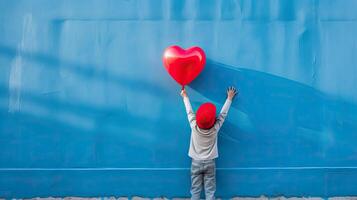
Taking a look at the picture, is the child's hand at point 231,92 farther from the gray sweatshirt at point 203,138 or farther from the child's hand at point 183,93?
the child's hand at point 183,93

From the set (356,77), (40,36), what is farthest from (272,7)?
(40,36)

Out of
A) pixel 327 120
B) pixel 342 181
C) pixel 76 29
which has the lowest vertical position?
pixel 342 181

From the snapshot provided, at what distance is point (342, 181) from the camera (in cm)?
464

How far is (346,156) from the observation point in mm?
4652

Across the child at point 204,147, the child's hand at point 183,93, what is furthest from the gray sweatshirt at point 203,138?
the child's hand at point 183,93

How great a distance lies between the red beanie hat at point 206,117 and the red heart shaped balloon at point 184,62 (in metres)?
0.43

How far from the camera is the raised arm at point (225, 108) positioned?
4.32m

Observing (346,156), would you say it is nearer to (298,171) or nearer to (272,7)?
(298,171)

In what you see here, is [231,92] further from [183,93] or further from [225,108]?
[183,93]

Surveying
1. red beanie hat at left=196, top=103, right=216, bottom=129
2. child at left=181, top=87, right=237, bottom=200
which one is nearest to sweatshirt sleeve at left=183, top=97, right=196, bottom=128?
child at left=181, top=87, right=237, bottom=200

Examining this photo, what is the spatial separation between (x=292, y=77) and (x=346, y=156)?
1169 mm

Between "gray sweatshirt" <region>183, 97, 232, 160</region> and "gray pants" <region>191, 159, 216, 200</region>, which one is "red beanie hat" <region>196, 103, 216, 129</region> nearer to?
"gray sweatshirt" <region>183, 97, 232, 160</region>

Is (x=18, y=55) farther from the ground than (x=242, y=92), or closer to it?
farther from the ground

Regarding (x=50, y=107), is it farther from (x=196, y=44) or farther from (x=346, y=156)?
(x=346, y=156)
